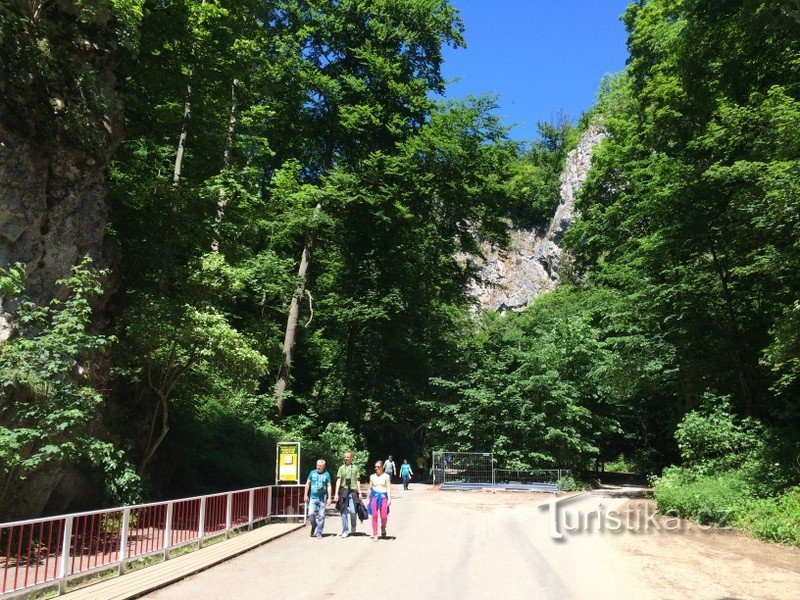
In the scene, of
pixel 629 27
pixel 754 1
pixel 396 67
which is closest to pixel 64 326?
pixel 754 1

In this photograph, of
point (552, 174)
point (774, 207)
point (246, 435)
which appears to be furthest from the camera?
point (552, 174)

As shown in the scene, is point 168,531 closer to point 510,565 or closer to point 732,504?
point 510,565

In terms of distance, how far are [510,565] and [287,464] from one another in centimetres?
797

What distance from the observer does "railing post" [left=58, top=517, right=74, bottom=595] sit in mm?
7188

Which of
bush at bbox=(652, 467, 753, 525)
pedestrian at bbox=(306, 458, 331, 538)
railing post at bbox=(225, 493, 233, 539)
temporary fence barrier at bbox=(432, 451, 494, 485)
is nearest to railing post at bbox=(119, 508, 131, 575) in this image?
railing post at bbox=(225, 493, 233, 539)

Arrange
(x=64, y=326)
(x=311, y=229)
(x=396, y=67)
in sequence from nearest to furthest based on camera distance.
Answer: (x=64, y=326)
(x=311, y=229)
(x=396, y=67)

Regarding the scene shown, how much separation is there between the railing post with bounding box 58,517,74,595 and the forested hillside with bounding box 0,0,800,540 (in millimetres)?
2481

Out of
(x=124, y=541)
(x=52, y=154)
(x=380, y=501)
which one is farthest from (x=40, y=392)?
(x=380, y=501)

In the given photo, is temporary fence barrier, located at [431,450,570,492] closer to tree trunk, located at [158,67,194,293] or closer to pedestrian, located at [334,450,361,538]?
pedestrian, located at [334,450,361,538]

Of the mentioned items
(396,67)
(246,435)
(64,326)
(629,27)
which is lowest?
(246,435)

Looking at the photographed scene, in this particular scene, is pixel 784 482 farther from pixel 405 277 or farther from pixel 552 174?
pixel 552 174

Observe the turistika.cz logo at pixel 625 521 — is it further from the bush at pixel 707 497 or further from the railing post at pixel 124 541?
the railing post at pixel 124 541

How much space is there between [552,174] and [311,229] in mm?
68333

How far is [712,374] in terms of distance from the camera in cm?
2186
